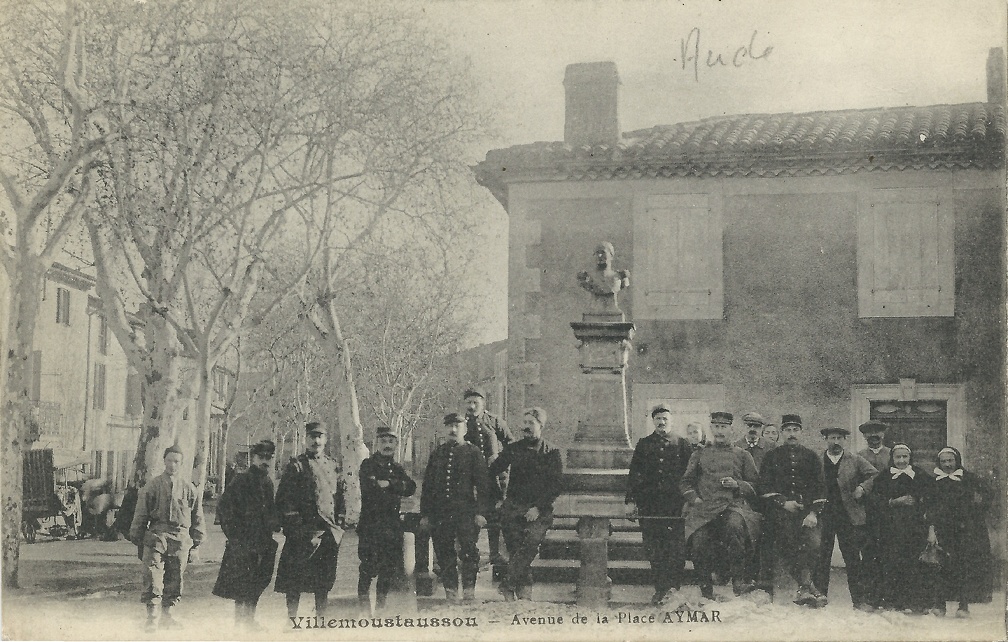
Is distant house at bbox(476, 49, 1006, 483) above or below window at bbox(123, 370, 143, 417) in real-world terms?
above

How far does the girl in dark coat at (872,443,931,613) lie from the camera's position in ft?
23.4

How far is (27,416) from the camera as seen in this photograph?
26.1 ft

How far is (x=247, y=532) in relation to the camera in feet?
22.5

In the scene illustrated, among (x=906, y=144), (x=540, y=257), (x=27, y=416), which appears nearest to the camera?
(x=27, y=416)

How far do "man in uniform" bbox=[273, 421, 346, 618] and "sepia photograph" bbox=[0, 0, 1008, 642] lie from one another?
21 millimetres

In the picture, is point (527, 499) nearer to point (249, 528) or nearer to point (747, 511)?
point (747, 511)

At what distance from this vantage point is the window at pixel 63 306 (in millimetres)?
8965

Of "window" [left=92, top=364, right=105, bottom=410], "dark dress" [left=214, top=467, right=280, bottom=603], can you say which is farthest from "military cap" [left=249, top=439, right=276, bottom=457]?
"window" [left=92, top=364, right=105, bottom=410]

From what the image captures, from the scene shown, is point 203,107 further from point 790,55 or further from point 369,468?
point 790,55


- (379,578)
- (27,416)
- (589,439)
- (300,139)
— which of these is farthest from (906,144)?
(27,416)

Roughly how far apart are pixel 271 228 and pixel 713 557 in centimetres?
560

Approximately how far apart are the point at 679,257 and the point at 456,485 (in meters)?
4.42

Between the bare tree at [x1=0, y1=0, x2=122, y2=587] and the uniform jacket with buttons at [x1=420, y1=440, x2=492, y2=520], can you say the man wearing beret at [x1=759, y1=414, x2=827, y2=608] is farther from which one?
the bare tree at [x1=0, y1=0, x2=122, y2=587]

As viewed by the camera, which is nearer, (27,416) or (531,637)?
(531,637)
